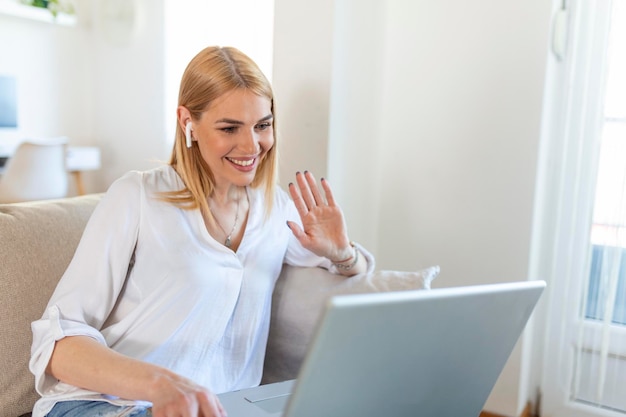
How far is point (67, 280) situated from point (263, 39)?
247 centimetres

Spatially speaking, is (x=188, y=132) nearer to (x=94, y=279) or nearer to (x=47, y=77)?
(x=94, y=279)

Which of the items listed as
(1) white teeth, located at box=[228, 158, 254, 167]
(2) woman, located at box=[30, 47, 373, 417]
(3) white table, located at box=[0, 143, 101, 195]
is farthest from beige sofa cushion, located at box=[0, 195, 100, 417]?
(3) white table, located at box=[0, 143, 101, 195]

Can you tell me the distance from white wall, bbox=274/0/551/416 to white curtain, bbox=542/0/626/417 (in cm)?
13

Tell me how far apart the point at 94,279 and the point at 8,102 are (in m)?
3.33

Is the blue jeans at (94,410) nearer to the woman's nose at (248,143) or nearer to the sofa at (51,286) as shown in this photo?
the sofa at (51,286)

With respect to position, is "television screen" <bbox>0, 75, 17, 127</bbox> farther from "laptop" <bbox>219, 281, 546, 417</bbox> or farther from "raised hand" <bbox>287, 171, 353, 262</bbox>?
"laptop" <bbox>219, 281, 546, 417</bbox>

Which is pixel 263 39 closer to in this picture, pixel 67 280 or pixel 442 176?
pixel 442 176

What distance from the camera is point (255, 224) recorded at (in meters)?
1.39

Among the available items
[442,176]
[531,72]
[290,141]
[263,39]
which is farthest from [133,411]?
[263,39]

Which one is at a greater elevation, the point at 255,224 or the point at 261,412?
the point at 255,224

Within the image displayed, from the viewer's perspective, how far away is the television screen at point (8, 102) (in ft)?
13.1

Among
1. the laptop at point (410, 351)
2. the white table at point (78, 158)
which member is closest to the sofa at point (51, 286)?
the laptop at point (410, 351)

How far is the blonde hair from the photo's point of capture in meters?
1.29

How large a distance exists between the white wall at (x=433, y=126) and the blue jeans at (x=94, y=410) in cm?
101
